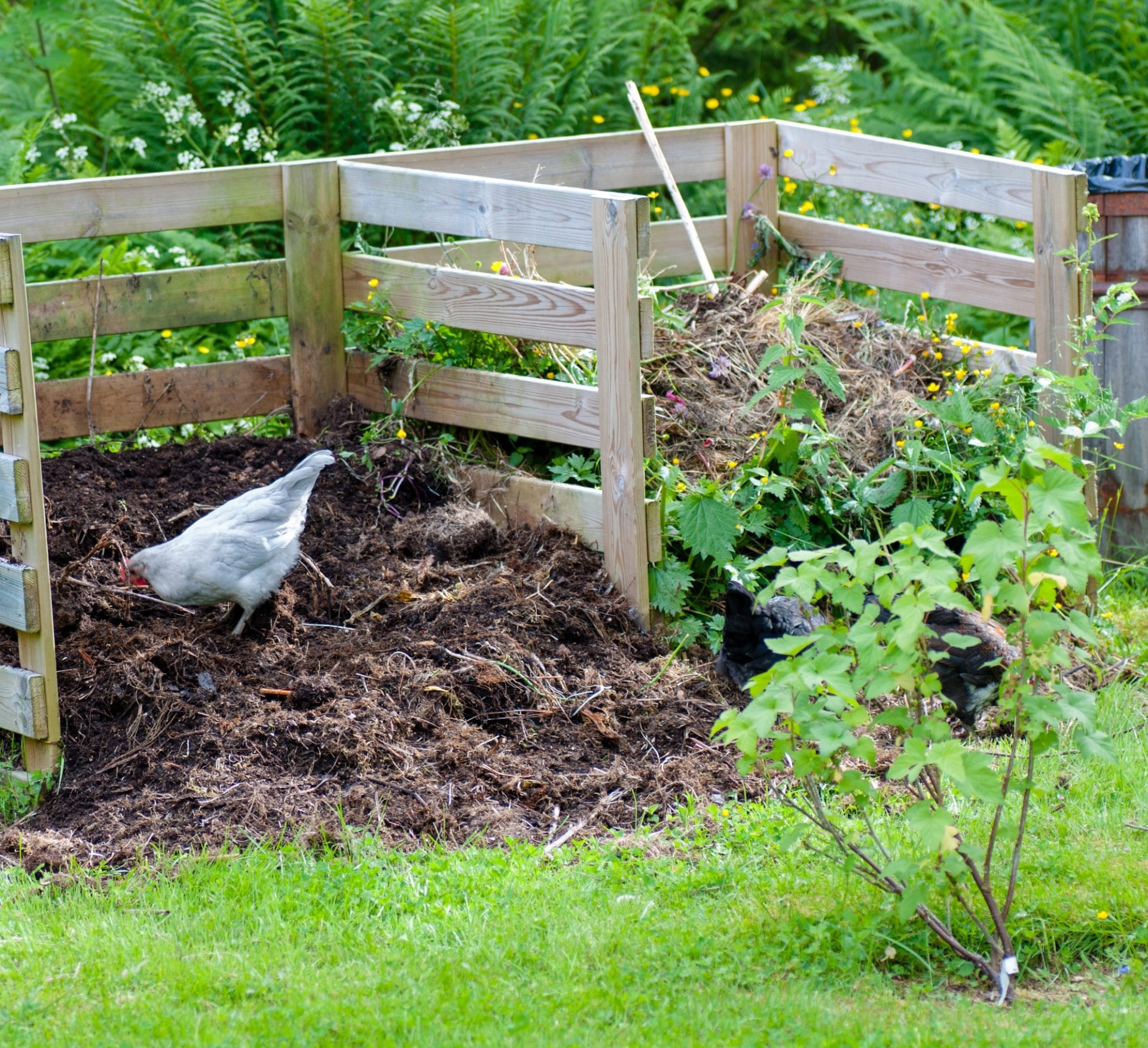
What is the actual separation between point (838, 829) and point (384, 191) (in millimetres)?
3408

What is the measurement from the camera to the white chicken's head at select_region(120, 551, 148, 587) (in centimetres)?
483

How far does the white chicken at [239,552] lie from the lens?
4734mm

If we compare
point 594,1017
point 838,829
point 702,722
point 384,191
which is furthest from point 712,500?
point 594,1017

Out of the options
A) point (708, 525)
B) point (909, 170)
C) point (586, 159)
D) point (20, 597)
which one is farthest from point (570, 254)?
point (20, 597)

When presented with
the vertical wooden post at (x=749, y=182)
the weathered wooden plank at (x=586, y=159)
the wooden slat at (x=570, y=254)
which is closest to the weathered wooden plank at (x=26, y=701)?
the wooden slat at (x=570, y=254)

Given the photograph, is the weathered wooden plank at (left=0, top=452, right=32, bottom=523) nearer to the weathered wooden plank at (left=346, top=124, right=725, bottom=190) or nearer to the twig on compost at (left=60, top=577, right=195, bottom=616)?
the twig on compost at (left=60, top=577, right=195, bottom=616)

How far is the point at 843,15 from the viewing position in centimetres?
1059

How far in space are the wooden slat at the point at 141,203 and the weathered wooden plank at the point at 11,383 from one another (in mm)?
1518

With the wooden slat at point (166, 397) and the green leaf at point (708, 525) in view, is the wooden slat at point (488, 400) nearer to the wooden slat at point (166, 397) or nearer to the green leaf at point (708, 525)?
the green leaf at point (708, 525)

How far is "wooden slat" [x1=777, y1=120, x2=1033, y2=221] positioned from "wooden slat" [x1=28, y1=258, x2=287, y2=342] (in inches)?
108

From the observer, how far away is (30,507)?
161 inches

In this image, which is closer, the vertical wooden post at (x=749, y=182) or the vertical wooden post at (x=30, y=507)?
the vertical wooden post at (x=30, y=507)

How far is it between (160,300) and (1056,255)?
3.77m

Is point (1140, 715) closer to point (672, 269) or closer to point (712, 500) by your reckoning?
point (712, 500)
